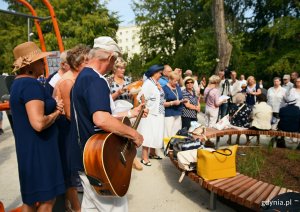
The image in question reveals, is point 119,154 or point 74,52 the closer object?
point 119,154

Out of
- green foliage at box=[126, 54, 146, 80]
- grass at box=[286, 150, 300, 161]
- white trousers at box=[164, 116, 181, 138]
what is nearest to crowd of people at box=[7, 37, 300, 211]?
white trousers at box=[164, 116, 181, 138]

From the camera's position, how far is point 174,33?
31438 millimetres

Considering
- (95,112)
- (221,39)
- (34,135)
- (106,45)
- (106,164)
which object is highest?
(221,39)

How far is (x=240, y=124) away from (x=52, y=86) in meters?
4.69

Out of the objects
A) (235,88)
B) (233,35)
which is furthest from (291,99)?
(233,35)

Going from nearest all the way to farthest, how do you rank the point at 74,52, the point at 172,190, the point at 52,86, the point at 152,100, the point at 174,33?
the point at 74,52 < the point at 52,86 < the point at 172,190 < the point at 152,100 < the point at 174,33

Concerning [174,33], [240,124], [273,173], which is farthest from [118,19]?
[273,173]

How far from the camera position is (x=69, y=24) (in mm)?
31047

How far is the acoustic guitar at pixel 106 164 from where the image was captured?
1.98m

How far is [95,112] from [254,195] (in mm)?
2081

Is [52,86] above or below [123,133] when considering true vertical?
above

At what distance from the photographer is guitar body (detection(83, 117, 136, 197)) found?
1980 mm

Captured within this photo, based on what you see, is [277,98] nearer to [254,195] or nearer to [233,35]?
[254,195]

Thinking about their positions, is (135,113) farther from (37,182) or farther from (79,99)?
(37,182)
